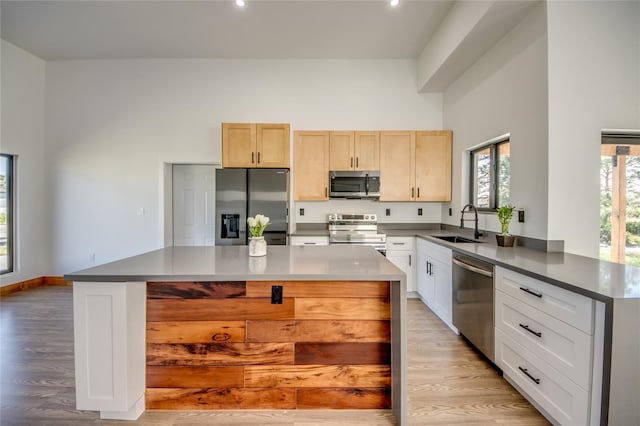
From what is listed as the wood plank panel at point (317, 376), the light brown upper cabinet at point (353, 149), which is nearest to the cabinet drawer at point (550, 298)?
the wood plank panel at point (317, 376)

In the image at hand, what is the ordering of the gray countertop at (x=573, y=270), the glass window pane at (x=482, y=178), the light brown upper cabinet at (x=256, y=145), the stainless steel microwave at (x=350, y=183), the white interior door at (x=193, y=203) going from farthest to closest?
the white interior door at (x=193, y=203) → the stainless steel microwave at (x=350, y=183) → the light brown upper cabinet at (x=256, y=145) → the glass window pane at (x=482, y=178) → the gray countertop at (x=573, y=270)

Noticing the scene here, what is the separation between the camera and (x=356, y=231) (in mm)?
3928

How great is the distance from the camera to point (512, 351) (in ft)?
6.32

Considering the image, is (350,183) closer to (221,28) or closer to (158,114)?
(221,28)

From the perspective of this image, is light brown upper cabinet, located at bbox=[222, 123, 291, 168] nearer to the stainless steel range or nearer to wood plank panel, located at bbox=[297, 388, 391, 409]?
the stainless steel range

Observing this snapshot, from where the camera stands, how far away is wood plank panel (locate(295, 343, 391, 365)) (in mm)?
1734

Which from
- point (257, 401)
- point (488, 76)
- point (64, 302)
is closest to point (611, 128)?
point (488, 76)

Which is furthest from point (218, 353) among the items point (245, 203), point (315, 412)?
point (245, 203)

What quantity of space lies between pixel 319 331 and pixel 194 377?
78 centimetres

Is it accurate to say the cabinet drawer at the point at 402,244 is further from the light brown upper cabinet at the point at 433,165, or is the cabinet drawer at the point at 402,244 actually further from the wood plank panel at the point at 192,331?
the wood plank panel at the point at 192,331

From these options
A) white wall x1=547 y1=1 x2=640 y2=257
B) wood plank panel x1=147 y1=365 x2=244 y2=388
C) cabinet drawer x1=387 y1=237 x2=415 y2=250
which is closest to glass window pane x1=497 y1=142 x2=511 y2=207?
white wall x1=547 y1=1 x2=640 y2=257

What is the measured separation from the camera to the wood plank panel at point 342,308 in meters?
1.73

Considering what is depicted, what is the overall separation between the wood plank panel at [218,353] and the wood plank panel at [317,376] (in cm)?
5

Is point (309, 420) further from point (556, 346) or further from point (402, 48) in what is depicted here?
point (402, 48)
